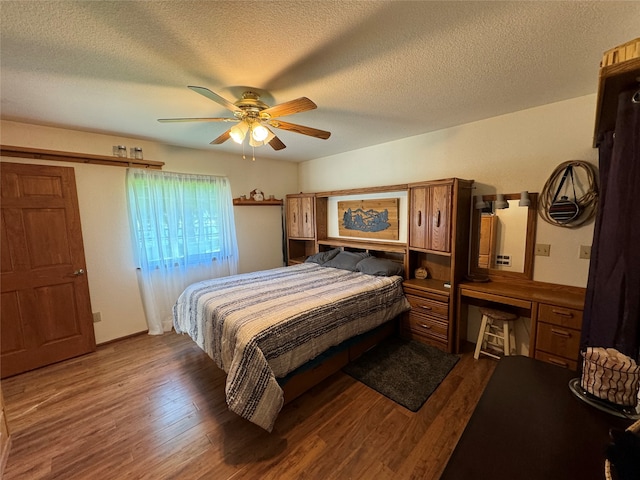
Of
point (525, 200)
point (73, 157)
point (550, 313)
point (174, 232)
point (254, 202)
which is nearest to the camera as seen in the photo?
point (550, 313)

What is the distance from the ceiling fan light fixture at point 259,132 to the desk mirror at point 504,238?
2322mm

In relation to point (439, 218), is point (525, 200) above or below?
above

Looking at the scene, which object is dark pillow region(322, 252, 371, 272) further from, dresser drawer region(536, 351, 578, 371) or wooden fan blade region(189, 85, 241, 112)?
wooden fan blade region(189, 85, 241, 112)

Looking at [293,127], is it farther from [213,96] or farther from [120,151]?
[120,151]

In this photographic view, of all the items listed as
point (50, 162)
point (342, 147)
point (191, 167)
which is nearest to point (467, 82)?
point (342, 147)

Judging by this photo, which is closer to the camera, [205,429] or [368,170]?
[205,429]

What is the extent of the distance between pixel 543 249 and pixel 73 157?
196 inches

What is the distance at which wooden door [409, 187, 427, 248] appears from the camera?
2910mm

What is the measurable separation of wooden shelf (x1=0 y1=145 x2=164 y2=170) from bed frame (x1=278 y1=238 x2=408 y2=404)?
287 centimetres

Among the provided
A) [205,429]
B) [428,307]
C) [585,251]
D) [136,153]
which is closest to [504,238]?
[585,251]

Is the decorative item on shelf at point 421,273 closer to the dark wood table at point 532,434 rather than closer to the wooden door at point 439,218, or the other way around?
the wooden door at point 439,218

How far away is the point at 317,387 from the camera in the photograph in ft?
7.65

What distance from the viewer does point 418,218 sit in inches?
117

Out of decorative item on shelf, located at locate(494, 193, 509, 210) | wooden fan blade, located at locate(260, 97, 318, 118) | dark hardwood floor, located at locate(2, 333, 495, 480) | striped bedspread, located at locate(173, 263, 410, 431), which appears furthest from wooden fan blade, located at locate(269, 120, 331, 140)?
dark hardwood floor, located at locate(2, 333, 495, 480)
